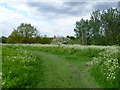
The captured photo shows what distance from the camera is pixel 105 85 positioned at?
10055 mm

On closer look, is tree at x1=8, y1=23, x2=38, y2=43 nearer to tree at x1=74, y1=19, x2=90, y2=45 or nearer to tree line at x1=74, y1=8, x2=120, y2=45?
tree line at x1=74, y1=8, x2=120, y2=45

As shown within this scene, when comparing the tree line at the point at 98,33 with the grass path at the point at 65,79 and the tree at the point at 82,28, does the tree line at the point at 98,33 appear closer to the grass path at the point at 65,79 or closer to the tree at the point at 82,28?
the tree at the point at 82,28

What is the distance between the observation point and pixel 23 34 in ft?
190

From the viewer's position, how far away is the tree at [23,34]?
5762 cm

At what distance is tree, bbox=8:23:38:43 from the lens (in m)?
57.6

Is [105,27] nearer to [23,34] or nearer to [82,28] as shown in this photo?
[82,28]

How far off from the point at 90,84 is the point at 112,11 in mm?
52621

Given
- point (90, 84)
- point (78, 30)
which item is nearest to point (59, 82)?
point (90, 84)

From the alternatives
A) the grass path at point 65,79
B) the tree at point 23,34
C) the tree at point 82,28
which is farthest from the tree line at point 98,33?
the grass path at point 65,79

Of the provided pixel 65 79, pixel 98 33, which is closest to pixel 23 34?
pixel 98 33

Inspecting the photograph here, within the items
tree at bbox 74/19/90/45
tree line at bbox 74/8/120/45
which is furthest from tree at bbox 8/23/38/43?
tree at bbox 74/19/90/45

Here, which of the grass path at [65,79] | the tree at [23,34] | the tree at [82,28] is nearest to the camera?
the grass path at [65,79]

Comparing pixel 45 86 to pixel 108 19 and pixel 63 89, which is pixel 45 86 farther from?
pixel 108 19

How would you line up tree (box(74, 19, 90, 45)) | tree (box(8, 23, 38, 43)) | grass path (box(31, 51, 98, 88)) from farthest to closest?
tree (box(74, 19, 90, 45)), tree (box(8, 23, 38, 43)), grass path (box(31, 51, 98, 88))
